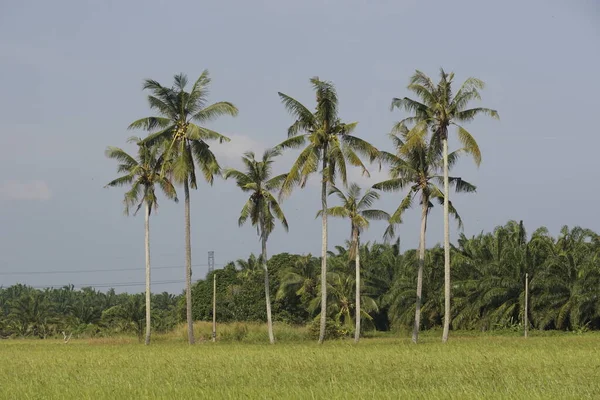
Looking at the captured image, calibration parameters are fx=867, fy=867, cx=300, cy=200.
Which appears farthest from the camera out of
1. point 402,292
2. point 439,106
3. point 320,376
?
point 402,292

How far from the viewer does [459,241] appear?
247 ft

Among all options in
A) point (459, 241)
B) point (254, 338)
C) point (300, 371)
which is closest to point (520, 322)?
point (459, 241)

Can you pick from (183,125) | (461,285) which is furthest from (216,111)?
(461,285)

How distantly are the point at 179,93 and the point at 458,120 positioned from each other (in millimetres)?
16610

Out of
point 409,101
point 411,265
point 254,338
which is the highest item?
point 409,101

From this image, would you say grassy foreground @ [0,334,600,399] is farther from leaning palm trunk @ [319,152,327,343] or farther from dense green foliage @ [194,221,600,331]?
dense green foliage @ [194,221,600,331]

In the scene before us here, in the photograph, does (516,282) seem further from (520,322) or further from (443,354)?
(443,354)

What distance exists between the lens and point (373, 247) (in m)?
→ 85.3

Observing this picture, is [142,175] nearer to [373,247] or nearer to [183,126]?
[183,126]

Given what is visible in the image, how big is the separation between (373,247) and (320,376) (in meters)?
61.3

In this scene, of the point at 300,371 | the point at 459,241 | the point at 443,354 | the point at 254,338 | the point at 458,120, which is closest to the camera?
the point at 300,371

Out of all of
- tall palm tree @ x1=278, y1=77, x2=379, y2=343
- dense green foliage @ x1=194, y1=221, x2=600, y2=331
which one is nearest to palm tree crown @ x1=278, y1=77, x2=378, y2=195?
tall palm tree @ x1=278, y1=77, x2=379, y2=343

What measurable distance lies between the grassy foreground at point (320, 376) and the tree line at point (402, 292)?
89.0 ft

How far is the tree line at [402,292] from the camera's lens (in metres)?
62.5
